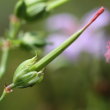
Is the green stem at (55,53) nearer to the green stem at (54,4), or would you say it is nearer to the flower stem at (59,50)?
the flower stem at (59,50)

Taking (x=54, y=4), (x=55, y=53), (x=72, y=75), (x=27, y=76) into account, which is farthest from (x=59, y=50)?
(x=72, y=75)

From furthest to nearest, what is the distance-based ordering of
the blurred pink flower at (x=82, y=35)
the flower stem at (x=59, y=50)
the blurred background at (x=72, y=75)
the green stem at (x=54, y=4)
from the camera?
the blurred pink flower at (x=82, y=35), the blurred background at (x=72, y=75), the green stem at (x=54, y=4), the flower stem at (x=59, y=50)

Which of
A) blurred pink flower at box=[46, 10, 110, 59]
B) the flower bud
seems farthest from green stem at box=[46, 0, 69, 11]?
blurred pink flower at box=[46, 10, 110, 59]

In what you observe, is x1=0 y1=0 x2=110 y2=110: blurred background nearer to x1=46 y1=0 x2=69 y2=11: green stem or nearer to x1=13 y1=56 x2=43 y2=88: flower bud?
x1=46 y1=0 x2=69 y2=11: green stem

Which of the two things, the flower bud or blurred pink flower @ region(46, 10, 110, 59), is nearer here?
the flower bud

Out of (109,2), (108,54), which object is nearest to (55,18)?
(109,2)

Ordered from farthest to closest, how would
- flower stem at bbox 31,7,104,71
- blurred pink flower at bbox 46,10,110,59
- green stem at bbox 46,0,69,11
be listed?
blurred pink flower at bbox 46,10,110,59 → green stem at bbox 46,0,69,11 → flower stem at bbox 31,7,104,71

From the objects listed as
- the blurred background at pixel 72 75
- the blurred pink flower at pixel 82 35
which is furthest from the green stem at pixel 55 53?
the blurred pink flower at pixel 82 35
